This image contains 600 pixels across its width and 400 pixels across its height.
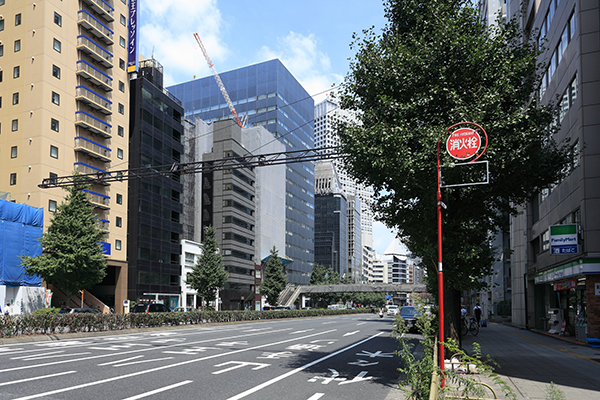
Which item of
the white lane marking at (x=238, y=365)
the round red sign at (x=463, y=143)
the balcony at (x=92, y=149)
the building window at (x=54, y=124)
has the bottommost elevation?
the white lane marking at (x=238, y=365)

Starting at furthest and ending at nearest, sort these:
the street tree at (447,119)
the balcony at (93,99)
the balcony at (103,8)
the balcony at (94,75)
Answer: the balcony at (103,8) → the balcony at (94,75) → the balcony at (93,99) → the street tree at (447,119)

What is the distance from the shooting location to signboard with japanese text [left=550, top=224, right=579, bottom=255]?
22591 mm

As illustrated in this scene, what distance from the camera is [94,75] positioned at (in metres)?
58.5

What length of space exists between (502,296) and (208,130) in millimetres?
73934

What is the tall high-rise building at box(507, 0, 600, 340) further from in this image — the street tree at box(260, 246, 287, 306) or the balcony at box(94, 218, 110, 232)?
the street tree at box(260, 246, 287, 306)

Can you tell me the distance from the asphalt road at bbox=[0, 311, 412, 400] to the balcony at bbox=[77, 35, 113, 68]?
153 ft

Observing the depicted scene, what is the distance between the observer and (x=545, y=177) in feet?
47.6

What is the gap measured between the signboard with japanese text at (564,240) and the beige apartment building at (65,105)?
47907 millimetres

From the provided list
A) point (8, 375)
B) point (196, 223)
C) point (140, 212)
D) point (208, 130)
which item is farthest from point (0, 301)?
point (208, 130)

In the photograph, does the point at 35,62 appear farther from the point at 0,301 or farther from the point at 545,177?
the point at 545,177

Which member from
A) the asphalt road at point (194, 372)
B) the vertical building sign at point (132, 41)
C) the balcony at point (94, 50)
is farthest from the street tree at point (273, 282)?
the asphalt road at point (194, 372)

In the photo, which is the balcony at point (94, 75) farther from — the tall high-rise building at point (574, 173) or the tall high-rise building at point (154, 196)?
the tall high-rise building at point (574, 173)

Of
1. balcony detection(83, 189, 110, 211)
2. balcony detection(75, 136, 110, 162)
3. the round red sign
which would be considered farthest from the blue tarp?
the round red sign

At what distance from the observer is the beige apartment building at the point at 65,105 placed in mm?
51719
